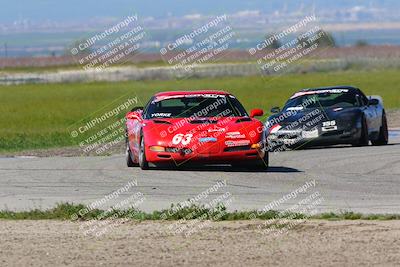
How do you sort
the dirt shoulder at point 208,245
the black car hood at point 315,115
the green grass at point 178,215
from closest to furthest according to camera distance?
the dirt shoulder at point 208,245
the green grass at point 178,215
the black car hood at point 315,115

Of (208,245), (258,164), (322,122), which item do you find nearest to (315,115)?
(322,122)

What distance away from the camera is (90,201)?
15742 mm

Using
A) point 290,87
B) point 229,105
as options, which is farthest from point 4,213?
point 290,87

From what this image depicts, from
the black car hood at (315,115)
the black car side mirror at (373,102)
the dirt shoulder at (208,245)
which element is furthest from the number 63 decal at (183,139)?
the black car side mirror at (373,102)

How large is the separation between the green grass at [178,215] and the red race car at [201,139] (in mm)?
5330

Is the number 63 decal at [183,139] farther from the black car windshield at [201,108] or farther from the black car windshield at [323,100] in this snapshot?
the black car windshield at [323,100]

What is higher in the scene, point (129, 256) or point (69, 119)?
point (129, 256)

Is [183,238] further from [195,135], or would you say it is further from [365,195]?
[195,135]

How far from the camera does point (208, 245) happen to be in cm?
1186

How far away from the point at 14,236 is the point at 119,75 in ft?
252

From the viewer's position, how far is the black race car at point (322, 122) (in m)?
25.1

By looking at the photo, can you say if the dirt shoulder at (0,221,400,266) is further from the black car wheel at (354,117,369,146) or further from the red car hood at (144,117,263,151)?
the black car wheel at (354,117,369,146)

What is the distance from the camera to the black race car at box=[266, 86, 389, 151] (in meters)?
25.1

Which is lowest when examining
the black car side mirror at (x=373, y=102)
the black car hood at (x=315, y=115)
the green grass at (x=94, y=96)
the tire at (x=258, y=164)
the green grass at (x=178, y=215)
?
the green grass at (x=94, y=96)
